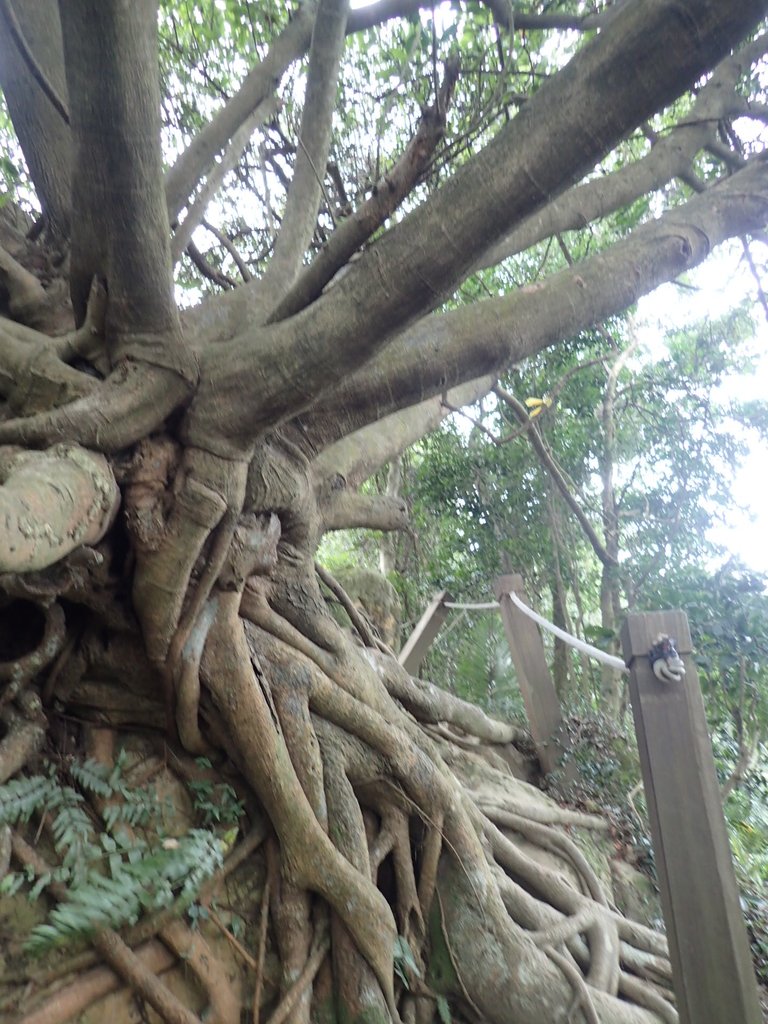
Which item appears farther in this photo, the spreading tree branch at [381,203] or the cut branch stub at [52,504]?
the cut branch stub at [52,504]

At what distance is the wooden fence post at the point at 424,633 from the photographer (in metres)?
5.42

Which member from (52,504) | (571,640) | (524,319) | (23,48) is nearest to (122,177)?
(23,48)

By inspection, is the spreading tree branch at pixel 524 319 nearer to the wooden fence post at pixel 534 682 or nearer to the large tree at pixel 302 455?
the large tree at pixel 302 455

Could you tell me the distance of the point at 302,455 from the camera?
297 cm

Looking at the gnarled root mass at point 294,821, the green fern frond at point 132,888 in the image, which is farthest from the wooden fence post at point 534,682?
the green fern frond at point 132,888

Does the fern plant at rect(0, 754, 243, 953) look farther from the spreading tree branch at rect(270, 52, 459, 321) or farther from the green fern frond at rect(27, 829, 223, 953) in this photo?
the spreading tree branch at rect(270, 52, 459, 321)

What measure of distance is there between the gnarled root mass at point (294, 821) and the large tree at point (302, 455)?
0.01 metres

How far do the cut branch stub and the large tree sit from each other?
1cm

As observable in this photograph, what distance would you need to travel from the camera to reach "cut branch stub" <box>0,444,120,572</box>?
5.76ft

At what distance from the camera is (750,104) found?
3.72 metres

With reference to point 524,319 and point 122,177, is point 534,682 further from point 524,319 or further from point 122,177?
point 122,177

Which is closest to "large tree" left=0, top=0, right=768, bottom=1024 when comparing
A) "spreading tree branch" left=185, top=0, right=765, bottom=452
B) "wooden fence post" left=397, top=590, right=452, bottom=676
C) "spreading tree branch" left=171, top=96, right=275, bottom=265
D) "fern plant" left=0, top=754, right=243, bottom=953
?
"spreading tree branch" left=185, top=0, right=765, bottom=452

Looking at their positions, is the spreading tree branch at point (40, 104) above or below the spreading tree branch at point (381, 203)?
above

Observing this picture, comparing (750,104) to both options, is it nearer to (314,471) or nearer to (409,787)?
(314,471)
